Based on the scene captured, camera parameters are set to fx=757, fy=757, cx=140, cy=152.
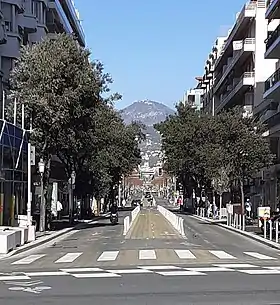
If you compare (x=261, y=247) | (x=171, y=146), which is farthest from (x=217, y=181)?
(x=261, y=247)

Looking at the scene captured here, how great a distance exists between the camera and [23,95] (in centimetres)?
4016

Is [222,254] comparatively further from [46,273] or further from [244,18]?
[244,18]

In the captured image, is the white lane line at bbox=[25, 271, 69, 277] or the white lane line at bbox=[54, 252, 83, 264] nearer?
the white lane line at bbox=[25, 271, 69, 277]

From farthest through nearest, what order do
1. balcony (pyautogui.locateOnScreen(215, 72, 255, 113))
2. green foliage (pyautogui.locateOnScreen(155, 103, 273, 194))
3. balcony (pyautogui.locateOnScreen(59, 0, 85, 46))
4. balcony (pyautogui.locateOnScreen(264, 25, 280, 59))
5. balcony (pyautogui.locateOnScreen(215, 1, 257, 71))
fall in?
balcony (pyautogui.locateOnScreen(59, 0, 85, 46))
balcony (pyautogui.locateOnScreen(215, 72, 255, 113))
balcony (pyautogui.locateOnScreen(215, 1, 257, 71))
balcony (pyautogui.locateOnScreen(264, 25, 280, 59))
green foliage (pyautogui.locateOnScreen(155, 103, 273, 194))

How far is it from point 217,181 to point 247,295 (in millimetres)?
52068

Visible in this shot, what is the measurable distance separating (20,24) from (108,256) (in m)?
40.5

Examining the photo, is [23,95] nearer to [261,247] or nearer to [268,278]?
[261,247]

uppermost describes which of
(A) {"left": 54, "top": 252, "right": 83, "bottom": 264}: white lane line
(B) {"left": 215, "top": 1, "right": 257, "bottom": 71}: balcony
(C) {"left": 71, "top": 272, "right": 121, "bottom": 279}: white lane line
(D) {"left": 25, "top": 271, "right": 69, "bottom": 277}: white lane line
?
(B) {"left": 215, "top": 1, "right": 257, "bottom": 71}: balcony

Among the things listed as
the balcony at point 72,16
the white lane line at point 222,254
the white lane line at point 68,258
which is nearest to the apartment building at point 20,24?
the balcony at point 72,16

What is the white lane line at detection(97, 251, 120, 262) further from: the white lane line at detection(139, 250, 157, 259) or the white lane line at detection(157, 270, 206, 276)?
the white lane line at detection(157, 270, 206, 276)

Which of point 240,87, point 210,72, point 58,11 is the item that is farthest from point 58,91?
point 210,72

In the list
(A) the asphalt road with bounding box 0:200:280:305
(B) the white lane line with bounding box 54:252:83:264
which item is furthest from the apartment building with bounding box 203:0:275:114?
(B) the white lane line with bounding box 54:252:83:264

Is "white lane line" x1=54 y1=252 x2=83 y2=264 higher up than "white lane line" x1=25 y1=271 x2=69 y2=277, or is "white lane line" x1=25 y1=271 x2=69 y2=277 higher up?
"white lane line" x1=54 y1=252 x2=83 y2=264

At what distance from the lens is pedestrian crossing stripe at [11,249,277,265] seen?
24.4 metres
